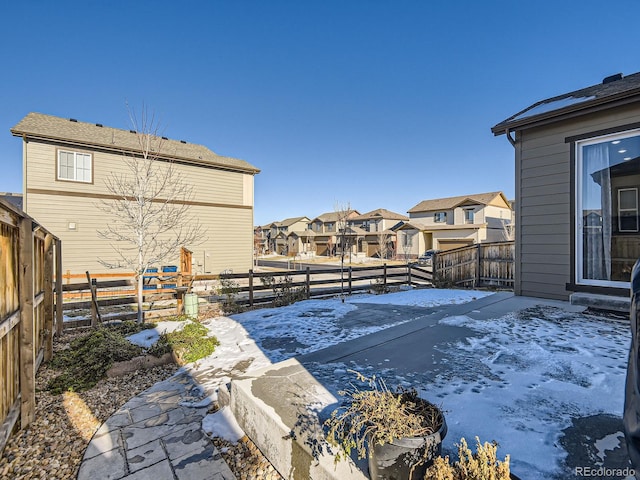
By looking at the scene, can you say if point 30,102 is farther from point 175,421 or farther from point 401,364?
point 401,364

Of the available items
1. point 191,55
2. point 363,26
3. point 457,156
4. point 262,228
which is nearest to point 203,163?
point 191,55

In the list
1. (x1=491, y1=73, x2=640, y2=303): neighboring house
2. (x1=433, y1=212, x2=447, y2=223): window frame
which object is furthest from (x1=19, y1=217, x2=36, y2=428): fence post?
(x1=433, y1=212, x2=447, y2=223): window frame

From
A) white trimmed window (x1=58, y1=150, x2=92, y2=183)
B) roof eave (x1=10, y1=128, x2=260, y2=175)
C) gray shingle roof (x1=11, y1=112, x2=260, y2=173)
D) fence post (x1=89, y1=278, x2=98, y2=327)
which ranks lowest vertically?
fence post (x1=89, y1=278, x2=98, y2=327)

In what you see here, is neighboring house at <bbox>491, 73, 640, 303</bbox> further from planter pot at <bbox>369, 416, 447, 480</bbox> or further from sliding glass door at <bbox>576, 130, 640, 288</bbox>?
planter pot at <bbox>369, 416, 447, 480</bbox>

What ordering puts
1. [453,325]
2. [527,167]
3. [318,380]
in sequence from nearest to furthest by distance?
[318,380] → [453,325] → [527,167]

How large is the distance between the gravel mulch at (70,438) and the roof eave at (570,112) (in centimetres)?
663

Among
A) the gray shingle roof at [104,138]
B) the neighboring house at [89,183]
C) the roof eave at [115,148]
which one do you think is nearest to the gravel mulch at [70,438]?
the gray shingle roof at [104,138]

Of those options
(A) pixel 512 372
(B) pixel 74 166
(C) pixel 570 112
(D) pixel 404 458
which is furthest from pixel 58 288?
(C) pixel 570 112

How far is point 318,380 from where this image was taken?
9.00 feet

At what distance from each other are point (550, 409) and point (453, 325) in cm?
226

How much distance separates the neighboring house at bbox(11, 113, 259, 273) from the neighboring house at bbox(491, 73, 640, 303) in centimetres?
1163

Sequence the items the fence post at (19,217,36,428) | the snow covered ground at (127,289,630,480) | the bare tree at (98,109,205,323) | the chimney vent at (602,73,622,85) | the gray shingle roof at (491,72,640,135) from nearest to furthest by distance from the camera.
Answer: the snow covered ground at (127,289,630,480) → the fence post at (19,217,36,428) → the gray shingle roof at (491,72,640,135) → the chimney vent at (602,73,622,85) → the bare tree at (98,109,205,323)

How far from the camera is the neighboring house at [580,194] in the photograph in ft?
15.8

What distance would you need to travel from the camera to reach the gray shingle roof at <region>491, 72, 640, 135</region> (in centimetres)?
461
